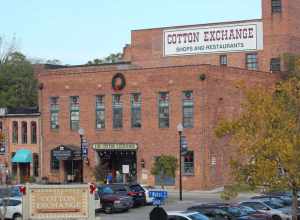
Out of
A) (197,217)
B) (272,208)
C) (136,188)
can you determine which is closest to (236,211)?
(272,208)

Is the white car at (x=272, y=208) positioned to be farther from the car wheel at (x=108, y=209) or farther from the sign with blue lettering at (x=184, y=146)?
the sign with blue lettering at (x=184, y=146)

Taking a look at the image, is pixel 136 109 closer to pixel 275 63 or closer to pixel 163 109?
pixel 163 109

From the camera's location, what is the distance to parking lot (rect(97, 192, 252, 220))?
1770 inches

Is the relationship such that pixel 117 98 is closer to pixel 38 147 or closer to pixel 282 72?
pixel 38 147

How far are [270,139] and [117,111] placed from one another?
113ft

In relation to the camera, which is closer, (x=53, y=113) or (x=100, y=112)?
(x=100, y=112)

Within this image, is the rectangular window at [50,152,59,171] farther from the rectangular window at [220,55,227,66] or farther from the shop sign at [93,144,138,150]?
the rectangular window at [220,55,227,66]

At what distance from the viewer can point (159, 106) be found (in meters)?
66.6

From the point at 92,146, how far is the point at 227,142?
11747 millimetres

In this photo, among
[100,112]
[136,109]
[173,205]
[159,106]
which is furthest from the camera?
[100,112]

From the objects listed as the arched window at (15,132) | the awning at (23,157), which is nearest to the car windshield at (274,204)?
the awning at (23,157)

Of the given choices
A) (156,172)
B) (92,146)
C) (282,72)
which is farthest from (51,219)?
(282,72)

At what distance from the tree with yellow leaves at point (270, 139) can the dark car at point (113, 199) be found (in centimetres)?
A: 1137

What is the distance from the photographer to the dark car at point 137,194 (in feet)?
167
